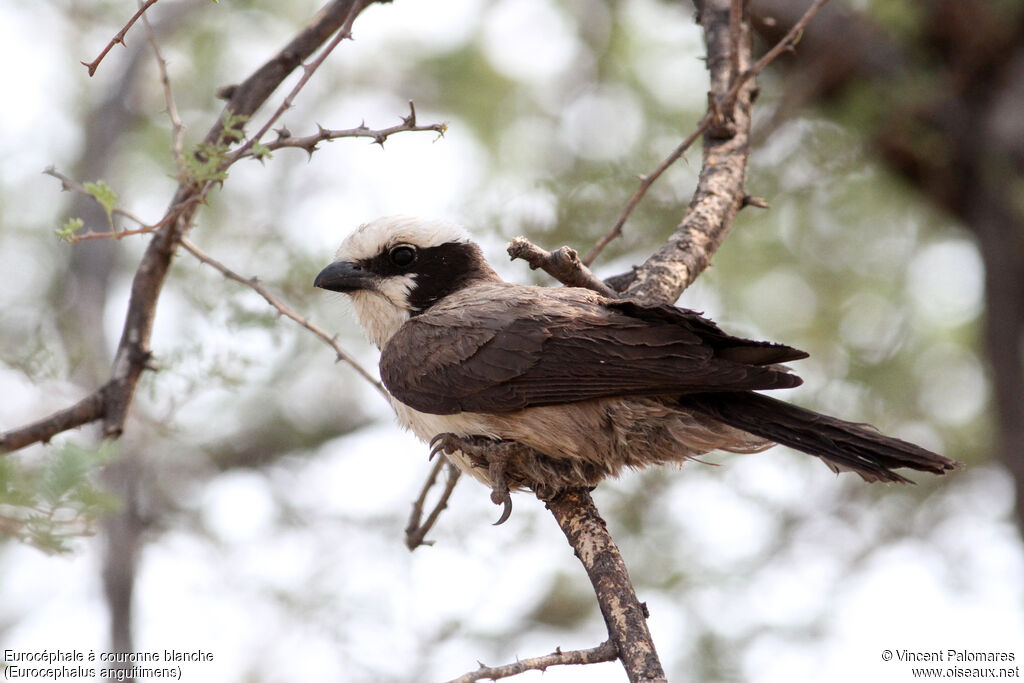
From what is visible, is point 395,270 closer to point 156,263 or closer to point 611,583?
point 156,263

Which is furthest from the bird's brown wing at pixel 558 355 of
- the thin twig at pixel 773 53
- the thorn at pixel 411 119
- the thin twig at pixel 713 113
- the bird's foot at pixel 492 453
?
the thin twig at pixel 773 53

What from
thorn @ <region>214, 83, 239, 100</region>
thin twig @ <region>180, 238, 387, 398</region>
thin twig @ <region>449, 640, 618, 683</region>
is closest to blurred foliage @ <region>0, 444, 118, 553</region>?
thin twig @ <region>449, 640, 618, 683</region>

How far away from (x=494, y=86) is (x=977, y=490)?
6.73 m

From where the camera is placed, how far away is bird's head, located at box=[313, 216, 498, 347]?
483cm

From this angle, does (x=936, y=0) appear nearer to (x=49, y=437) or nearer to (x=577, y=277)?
(x=577, y=277)

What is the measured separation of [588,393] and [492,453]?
0.50 metres

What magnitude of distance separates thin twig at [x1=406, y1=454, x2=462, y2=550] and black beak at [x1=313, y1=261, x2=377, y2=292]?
909 millimetres

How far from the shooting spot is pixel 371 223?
4.96 metres

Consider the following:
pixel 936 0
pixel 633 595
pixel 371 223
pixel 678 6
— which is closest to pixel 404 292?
pixel 371 223

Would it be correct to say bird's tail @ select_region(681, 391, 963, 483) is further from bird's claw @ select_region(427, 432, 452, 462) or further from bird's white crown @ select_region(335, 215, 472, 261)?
bird's white crown @ select_region(335, 215, 472, 261)

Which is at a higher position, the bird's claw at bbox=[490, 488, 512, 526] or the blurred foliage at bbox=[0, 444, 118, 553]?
the bird's claw at bbox=[490, 488, 512, 526]

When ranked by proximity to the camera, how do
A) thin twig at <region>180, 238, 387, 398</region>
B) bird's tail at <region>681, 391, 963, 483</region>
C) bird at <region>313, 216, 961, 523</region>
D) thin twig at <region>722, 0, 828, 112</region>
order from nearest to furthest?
bird's tail at <region>681, 391, 963, 483</region>
bird at <region>313, 216, 961, 523</region>
thin twig at <region>722, 0, 828, 112</region>
thin twig at <region>180, 238, 387, 398</region>

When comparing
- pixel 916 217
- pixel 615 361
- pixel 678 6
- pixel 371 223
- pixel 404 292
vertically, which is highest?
pixel 678 6

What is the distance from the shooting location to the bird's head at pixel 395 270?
4.83 meters
